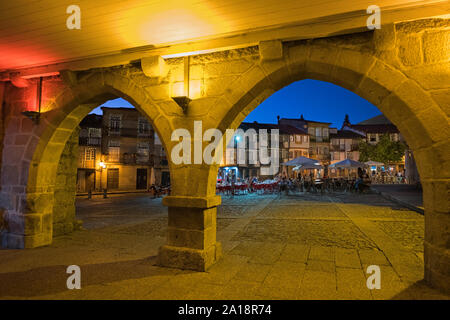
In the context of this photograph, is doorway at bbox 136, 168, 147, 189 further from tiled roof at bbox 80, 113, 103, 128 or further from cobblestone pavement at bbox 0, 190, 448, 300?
cobblestone pavement at bbox 0, 190, 448, 300

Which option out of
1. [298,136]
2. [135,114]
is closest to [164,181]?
[135,114]

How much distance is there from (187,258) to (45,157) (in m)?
3.17

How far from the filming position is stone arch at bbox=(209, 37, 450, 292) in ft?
8.17

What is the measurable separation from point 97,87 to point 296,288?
390 cm

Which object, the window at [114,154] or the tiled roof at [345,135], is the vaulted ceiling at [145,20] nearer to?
the window at [114,154]

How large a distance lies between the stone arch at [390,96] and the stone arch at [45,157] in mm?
2258

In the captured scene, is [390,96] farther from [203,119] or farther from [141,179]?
[141,179]

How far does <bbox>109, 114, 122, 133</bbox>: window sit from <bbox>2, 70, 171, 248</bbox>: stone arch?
21971 millimetres

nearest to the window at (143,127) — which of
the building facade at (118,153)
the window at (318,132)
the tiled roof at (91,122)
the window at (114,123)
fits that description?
the building facade at (118,153)

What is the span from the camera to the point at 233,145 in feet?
94.0

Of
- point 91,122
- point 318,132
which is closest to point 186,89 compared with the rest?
point 91,122

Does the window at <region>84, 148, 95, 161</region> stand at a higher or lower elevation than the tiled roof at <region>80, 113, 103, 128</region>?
lower

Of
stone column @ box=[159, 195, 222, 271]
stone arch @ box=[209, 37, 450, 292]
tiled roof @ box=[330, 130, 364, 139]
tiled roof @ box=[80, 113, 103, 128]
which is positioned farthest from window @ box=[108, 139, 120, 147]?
tiled roof @ box=[330, 130, 364, 139]

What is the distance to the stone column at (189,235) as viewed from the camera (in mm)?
3164
